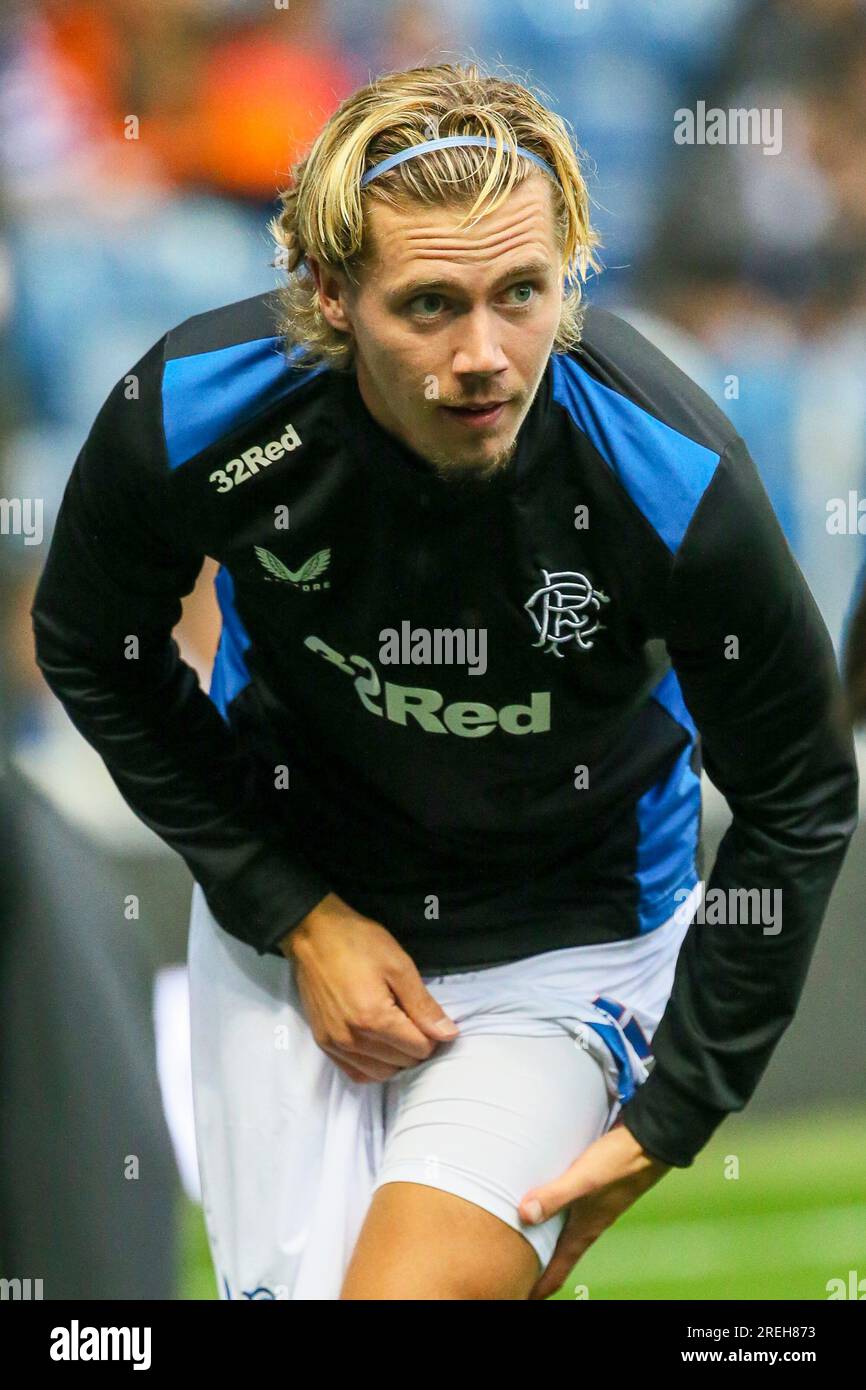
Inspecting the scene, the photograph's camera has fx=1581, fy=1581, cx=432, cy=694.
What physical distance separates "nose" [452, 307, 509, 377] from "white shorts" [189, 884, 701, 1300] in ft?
1.71

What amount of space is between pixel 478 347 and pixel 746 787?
38 centimetres

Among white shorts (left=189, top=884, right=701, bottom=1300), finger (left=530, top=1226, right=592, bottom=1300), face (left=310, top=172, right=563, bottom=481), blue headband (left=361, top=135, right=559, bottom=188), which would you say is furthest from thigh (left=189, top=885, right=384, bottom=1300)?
blue headband (left=361, top=135, right=559, bottom=188)

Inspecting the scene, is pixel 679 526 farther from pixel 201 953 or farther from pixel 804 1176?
pixel 804 1176

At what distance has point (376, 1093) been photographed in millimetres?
1318

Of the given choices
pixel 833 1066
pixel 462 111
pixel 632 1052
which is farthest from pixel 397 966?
pixel 833 1066

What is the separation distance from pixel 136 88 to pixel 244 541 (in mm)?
1113

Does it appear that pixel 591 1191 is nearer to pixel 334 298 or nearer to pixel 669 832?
pixel 669 832

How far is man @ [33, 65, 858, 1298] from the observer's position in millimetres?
1041

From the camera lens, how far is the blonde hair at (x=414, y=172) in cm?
102

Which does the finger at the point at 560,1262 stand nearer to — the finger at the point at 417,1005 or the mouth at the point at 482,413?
the finger at the point at 417,1005

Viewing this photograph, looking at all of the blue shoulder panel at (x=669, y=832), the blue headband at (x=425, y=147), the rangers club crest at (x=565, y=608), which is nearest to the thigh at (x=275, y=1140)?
the blue shoulder panel at (x=669, y=832)

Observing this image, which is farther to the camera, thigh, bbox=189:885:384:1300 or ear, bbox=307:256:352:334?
thigh, bbox=189:885:384:1300
